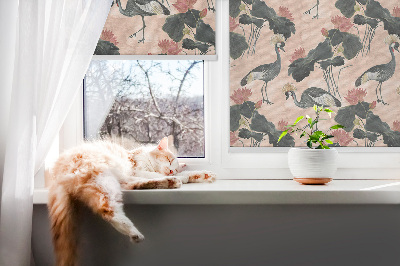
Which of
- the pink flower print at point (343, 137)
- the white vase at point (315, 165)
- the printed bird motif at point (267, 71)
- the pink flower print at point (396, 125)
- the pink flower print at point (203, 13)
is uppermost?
the pink flower print at point (203, 13)

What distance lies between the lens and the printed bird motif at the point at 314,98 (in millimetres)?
1597

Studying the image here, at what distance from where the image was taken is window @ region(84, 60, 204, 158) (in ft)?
5.39

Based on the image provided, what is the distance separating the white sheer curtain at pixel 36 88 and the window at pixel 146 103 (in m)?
0.31

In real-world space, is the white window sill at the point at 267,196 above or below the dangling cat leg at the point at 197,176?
below

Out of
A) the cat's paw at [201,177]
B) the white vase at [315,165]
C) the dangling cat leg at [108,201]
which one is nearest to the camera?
the dangling cat leg at [108,201]

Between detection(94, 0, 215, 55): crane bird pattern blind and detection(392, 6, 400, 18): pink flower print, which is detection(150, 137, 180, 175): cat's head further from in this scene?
detection(392, 6, 400, 18): pink flower print

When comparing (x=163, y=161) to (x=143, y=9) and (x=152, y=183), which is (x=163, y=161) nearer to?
(x=152, y=183)

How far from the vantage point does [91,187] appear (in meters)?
1.15

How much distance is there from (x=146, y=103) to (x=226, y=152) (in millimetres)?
460

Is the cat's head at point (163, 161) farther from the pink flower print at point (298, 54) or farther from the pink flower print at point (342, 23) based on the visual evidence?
the pink flower print at point (342, 23)

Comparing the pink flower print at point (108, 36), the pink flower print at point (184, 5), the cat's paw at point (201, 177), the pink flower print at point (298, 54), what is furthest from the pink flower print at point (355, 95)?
the pink flower print at point (108, 36)

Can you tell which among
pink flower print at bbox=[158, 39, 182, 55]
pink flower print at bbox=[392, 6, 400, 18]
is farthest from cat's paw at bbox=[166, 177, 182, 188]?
pink flower print at bbox=[392, 6, 400, 18]

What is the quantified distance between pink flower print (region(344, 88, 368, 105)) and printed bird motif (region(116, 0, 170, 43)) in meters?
0.94

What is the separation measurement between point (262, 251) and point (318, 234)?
226mm
